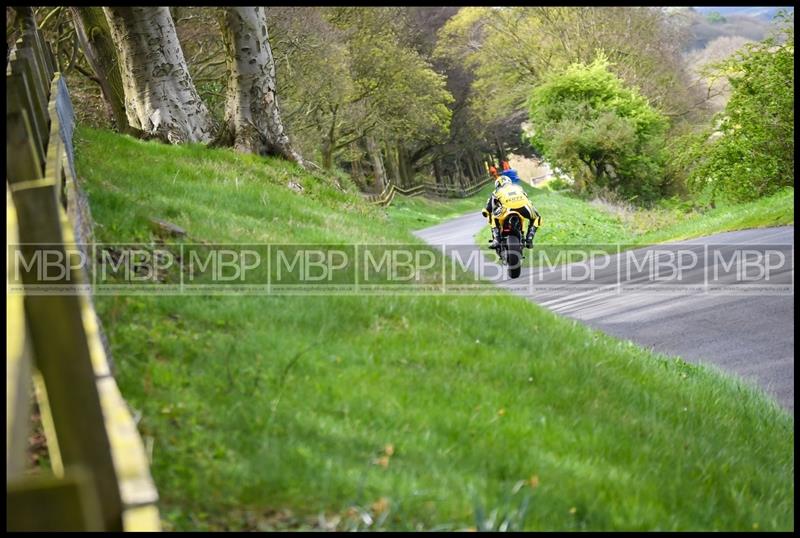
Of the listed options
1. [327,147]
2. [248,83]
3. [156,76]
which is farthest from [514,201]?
[327,147]

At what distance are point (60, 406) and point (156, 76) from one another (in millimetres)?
11717

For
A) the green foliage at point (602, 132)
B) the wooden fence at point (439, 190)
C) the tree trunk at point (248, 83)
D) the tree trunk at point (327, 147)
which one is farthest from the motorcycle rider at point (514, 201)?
the wooden fence at point (439, 190)

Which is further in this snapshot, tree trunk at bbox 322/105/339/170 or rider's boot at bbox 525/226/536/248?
tree trunk at bbox 322/105/339/170

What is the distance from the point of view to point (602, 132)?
130ft

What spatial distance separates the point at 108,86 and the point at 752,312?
12.7 meters

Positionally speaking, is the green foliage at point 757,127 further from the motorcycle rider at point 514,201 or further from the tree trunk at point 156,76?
the tree trunk at point 156,76

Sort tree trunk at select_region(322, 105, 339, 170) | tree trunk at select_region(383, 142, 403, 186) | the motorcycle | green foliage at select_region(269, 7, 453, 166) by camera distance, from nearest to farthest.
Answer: the motorcycle → green foliage at select_region(269, 7, 453, 166) → tree trunk at select_region(322, 105, 339, 170) → tree trunk at select_region(383, 142, 403, 186)

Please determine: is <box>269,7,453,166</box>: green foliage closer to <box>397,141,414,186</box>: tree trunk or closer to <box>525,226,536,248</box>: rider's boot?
<box>397,141,414,186</box>: tree trunk

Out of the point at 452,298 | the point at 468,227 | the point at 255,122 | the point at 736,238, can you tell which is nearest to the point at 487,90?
the point at 468,227

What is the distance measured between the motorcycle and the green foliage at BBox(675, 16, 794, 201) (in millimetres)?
16559

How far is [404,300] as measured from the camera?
753 centimetres

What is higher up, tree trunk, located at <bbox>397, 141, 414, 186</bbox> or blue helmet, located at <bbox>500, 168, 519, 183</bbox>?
blue helmet, located at <bbox>500, 168, 519, 183</bbox>

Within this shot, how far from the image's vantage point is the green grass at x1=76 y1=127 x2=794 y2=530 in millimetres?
4191

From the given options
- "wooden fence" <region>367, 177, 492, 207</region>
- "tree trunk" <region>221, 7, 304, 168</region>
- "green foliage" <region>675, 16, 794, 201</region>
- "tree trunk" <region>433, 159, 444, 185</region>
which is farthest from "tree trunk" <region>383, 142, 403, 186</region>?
"tree trunk" <region>221, 7, 304, 168</region>
